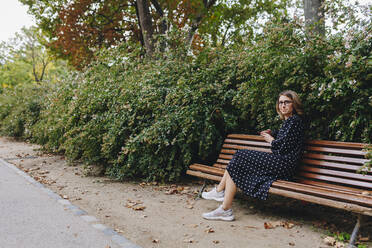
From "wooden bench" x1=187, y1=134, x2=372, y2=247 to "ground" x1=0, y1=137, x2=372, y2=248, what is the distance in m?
0.44

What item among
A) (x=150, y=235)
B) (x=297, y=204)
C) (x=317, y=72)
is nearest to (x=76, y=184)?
(x=150, y=235)

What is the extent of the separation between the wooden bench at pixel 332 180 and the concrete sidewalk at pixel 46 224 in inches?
69.3

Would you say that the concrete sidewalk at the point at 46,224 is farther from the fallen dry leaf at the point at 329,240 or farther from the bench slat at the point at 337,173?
the bench slat at the point at 337,173

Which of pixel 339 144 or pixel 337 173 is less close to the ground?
pixel 339 144

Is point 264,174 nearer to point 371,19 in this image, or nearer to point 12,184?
point 371,19

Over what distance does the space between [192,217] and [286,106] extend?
190 cm

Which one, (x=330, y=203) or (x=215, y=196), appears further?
(x=215, y=196)

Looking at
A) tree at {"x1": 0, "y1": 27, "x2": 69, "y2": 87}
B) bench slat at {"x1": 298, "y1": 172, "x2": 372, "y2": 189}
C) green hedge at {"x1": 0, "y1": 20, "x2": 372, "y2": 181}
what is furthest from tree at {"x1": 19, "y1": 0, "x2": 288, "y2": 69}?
tree at {"x1": 0, "y1": 27, "x2": 69, "y2": 87}

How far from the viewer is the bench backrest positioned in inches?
139

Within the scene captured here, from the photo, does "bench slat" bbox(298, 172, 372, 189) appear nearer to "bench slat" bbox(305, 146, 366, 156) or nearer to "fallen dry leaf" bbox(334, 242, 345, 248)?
"bench slat" bbox(305, 146, 366, 156)

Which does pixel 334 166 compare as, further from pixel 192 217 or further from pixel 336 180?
pixel 192 217

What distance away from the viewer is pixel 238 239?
3.38 metres

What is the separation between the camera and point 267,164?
154 inches

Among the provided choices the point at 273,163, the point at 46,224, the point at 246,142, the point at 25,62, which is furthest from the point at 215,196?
the point at 25,62
